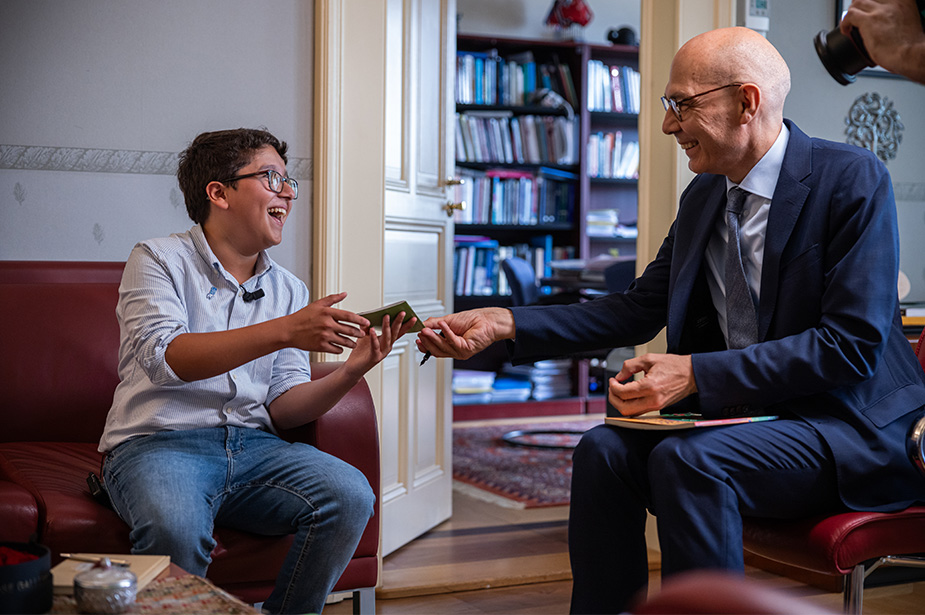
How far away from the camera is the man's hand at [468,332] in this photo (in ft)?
5.99

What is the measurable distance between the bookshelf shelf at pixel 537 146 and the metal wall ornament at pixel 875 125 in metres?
2.43

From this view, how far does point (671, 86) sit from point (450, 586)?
4.94ft

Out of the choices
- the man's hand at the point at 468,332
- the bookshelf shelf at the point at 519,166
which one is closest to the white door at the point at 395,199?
the man's hand at the point at 468,332

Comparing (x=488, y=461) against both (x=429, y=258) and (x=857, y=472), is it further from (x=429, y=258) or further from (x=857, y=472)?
(x=857, y=472)

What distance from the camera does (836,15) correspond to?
2895 mm

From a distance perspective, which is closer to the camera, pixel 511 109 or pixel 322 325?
pixel 322 325

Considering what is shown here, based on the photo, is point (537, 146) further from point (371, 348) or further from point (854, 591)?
point (854, 591)

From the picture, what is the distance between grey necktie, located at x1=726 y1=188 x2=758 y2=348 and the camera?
1658 millimetres

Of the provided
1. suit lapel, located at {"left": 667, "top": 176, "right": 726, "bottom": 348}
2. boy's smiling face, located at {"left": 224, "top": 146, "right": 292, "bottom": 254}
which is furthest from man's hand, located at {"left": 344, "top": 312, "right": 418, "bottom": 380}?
suit lapel, located at {"left": 667, "top": 176, "right": 726, "bottom": 348}

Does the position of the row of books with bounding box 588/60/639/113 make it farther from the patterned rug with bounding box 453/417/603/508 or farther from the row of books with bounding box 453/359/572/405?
the patterned rug with bounding box 453/417/603/508

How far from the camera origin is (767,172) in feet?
5.58

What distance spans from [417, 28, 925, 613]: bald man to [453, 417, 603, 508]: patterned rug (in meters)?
1.81

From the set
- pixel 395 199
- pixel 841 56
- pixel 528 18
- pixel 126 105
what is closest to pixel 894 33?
pixel 841 56

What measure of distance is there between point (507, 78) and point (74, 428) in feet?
12.6
